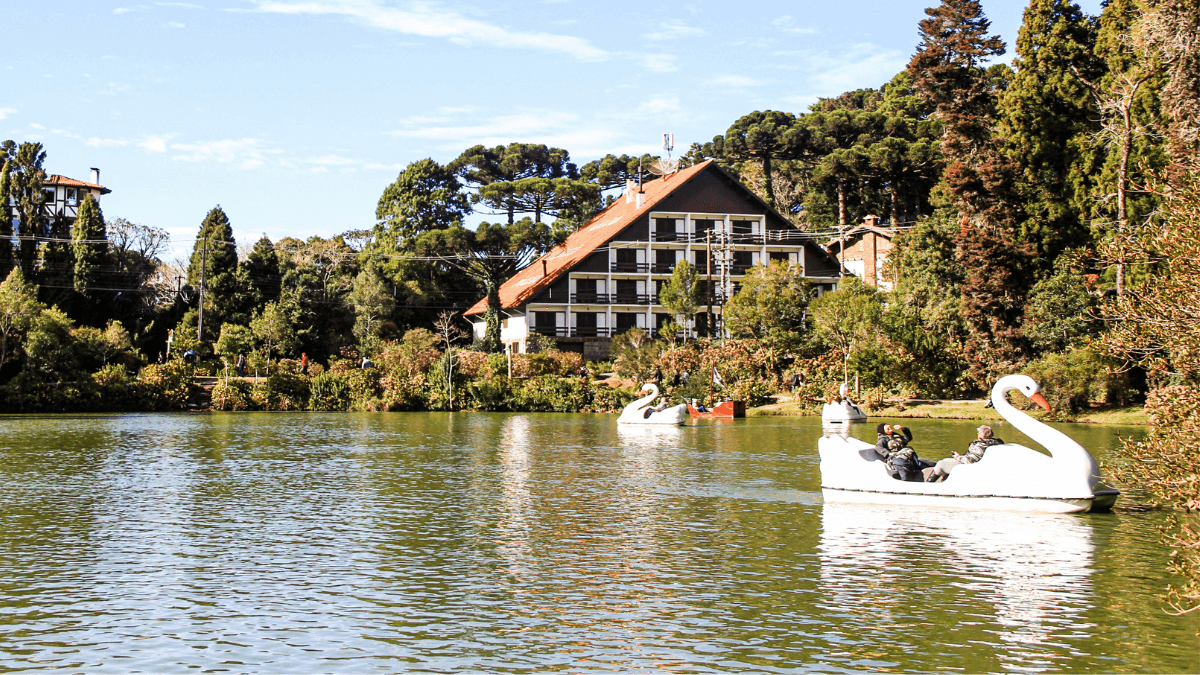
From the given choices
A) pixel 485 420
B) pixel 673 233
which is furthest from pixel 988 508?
pixel 673 233

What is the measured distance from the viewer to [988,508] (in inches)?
800

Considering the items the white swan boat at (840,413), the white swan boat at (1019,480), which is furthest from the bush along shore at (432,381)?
the white swan boat at (1019,480)

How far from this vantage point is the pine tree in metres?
73.7

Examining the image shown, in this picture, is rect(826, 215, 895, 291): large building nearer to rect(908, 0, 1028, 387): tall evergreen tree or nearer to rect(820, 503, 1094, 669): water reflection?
rect(908, 0, 1028, 387): tall evergreen tree

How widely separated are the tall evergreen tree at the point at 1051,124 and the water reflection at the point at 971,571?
129ft

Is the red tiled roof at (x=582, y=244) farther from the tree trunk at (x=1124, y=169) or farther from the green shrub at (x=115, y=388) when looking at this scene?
the tree trunk at (x=1124, y=169)

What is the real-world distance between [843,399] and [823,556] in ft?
108

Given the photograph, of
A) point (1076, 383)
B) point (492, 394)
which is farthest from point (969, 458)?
point (492, 394)

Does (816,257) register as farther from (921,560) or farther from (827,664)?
(827,664)

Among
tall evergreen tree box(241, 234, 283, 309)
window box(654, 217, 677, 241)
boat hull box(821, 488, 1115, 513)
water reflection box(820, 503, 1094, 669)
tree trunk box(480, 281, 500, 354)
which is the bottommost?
water reflection box(820, 503, 1094, 669)

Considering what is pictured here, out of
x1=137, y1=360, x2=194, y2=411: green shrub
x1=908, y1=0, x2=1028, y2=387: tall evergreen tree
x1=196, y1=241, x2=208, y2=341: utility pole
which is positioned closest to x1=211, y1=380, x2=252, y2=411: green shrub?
x1=137, y1=360, x2=194, y2=411: green shrub

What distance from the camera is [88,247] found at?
74.4m

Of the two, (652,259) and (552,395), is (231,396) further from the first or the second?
(652,259)

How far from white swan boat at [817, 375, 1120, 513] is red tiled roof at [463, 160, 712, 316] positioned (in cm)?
5660
